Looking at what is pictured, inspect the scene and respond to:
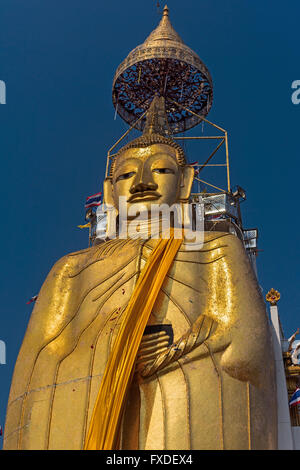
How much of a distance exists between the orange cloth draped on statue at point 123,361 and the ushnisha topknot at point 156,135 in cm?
178

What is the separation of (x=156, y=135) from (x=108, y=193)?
0.94 metres

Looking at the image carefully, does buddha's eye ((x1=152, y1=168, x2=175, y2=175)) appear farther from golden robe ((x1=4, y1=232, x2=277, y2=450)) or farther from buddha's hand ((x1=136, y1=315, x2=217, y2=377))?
buddha's hand ((x1=136, y1=315, x2=217, y2=377))

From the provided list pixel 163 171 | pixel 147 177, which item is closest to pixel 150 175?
pixel 147 177

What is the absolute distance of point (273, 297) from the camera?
8.13 meters

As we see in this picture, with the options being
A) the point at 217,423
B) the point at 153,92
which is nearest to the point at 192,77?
the point at 153,92

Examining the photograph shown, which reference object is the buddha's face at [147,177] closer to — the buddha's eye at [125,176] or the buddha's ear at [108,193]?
the buddha's eye at [125,176]

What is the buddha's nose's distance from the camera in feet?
A: 22.1

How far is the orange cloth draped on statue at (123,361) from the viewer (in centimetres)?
470

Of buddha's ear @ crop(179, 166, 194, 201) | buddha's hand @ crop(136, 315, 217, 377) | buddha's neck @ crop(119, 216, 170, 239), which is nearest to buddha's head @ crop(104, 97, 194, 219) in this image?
buddha's ear @ crop(179, 166, 194, 201)

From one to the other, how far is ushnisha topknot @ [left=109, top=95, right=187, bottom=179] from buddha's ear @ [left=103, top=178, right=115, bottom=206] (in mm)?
87

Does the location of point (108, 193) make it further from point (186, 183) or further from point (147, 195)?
point (186, 183)

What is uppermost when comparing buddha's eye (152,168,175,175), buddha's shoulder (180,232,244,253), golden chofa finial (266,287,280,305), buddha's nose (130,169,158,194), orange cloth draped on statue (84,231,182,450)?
buddha's eye (152,168,175,175)

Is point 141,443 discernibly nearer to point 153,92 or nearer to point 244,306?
point 244,306
